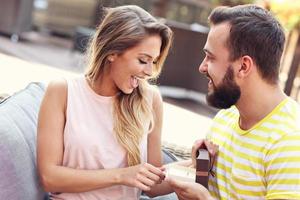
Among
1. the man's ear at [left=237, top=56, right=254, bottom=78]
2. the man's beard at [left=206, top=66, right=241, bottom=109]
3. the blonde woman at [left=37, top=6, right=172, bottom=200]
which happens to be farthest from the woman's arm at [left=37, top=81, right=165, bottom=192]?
the man's ear at [left=237, top=56, right=254, bottom=78]

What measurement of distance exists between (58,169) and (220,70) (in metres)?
0.71

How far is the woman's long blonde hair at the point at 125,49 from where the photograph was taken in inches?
71.7

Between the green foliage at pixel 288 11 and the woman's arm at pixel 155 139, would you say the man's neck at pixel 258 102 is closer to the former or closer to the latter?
the woman's arm at pixel 155 139

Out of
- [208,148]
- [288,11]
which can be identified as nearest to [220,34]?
[208,148]

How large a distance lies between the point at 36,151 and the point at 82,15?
9331 millimetres

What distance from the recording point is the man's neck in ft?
5.41

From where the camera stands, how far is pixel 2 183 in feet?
5.46

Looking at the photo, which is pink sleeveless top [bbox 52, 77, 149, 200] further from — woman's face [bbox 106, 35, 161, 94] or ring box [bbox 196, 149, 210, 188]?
ring box [bbox 196, 149, 210, 188]

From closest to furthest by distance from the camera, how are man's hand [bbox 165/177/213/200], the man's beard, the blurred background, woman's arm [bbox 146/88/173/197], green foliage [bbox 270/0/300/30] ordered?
man's hand [bbox 165/177/213/200] < the man's beard < woman's arm [bbox 146/88/173/197] < the blurred background < green foliage [bbox 270/0/300/30]

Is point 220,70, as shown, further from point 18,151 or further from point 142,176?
point 18,151

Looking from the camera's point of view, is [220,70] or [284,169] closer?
[284,169]

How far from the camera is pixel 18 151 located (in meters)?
1.73

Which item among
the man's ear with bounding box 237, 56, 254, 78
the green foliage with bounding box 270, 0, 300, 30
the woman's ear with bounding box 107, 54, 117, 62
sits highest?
the green foliage with bounding box 270, 0, 300, 30

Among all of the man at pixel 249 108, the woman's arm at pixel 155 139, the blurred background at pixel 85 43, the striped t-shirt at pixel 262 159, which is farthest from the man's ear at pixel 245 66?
the blurred background at pixel 85 43
